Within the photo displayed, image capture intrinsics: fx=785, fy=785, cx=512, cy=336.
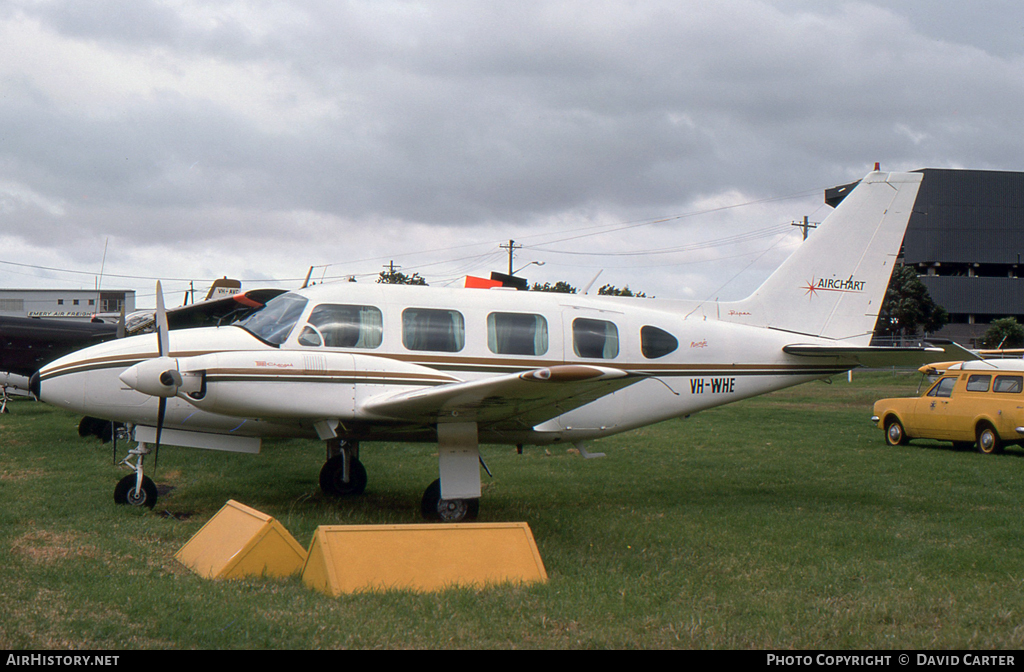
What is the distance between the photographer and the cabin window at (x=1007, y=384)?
15938mm

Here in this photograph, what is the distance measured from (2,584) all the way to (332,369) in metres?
3.63

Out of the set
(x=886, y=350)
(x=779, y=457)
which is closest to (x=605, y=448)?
(x=779, y=457)

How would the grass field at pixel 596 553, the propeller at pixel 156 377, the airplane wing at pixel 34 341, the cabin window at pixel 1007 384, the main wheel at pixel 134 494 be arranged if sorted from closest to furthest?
the grass field at pixel 596 553 < the propeller at pixel 156 377 < the main wheel at pixel 134 494 < the cabin window at pixel 1007 384 < the airplane wing at pixel 34 341

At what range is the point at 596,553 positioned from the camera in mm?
7902

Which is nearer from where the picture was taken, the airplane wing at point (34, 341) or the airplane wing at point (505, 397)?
the airplane wing at point (505, 397)

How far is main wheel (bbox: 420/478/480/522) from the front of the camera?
9164 millimetres

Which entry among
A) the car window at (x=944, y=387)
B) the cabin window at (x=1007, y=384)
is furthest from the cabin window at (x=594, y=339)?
the car window at (x=944, y=387)

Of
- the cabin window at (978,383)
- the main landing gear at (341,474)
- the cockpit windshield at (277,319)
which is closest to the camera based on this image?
the cockpit windshield at (277,319)

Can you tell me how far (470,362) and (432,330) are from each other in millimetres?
619

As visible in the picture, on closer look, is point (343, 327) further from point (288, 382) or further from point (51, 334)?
point (51, 334)

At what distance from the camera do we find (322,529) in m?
6.49

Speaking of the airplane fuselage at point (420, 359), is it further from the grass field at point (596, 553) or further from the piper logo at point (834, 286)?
the grass field at point (596, 553)

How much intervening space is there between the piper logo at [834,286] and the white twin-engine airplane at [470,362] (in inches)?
0.9

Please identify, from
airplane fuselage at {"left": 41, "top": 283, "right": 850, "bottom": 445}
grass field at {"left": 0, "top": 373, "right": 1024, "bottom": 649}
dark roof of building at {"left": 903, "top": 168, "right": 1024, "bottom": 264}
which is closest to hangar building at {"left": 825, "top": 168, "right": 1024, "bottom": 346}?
dark roof of building at {"left": 903, "top": 168, "right": 1024, "bottom": 264}
